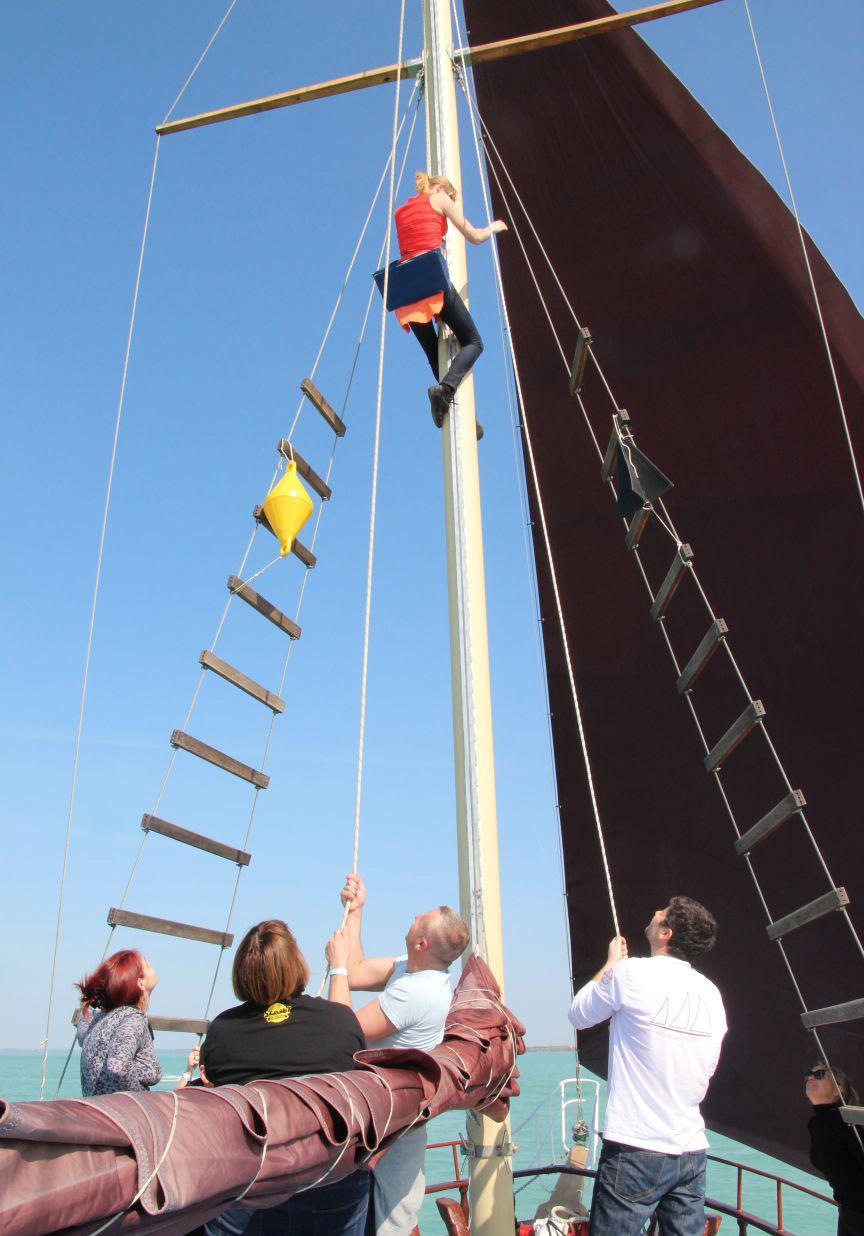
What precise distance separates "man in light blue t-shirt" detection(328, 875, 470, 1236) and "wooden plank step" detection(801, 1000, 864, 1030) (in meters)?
1.33

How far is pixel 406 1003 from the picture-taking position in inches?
103

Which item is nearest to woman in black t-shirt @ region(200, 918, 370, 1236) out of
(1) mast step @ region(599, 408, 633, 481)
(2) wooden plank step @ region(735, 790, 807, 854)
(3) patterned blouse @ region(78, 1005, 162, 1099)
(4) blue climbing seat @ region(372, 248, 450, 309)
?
(3) patterned blouse @ region(78, 1005, 162, 1099)

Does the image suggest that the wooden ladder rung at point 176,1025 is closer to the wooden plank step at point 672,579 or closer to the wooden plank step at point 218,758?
the wooden plank step at point 218,758

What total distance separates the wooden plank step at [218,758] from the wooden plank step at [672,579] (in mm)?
2335

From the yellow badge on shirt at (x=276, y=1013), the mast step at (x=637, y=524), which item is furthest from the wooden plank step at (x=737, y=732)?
the yellow badge on shirt at (x=276, y=1013)

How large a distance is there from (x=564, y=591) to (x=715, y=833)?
1.75m

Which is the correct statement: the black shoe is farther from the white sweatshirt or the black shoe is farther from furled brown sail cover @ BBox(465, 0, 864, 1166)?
the white sweatshirt

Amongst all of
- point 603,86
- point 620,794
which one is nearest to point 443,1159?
point 620,794

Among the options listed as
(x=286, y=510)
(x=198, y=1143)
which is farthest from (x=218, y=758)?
(x=198, y=1143)

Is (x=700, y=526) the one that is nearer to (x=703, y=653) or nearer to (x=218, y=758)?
(x=703, y=653)

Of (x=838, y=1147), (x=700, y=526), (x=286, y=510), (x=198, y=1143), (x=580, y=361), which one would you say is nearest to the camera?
(x=198, y=1143)

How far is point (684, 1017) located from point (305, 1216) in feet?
3.68

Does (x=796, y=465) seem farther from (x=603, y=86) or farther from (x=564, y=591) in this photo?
(x=603, y=86)

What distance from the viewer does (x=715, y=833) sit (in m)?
4.77
